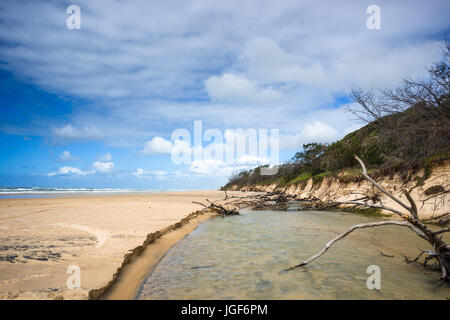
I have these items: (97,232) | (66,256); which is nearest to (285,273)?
(66,256)

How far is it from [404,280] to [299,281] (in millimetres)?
1709

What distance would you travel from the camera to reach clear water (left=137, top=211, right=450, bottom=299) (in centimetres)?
333

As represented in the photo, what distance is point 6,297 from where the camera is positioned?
2.63m

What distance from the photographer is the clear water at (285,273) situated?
333 cm

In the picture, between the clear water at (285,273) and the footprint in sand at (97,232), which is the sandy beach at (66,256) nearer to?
the footprint in sand at (97,232)

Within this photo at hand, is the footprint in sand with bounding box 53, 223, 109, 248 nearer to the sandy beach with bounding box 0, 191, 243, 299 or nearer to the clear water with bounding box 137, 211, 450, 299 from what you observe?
the sandy beach with bounding box 0, 191, 243, 299

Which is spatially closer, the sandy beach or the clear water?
the sandy beach

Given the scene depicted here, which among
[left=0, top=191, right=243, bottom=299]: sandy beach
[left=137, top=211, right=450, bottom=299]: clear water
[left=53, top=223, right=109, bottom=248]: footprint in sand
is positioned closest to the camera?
[left=0, top=191, right=243, bottom=299]: sandy beach

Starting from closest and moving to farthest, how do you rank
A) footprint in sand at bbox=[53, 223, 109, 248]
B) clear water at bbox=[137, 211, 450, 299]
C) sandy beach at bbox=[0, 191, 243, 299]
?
sandy beach at bbox=[0, 191, 243, 299]
clear water at bbox=[137, 211, 450, 299]
footprint in sand at bbox=[53, 223, 109, 248]

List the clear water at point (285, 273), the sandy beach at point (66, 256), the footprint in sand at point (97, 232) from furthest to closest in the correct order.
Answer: the footprint in sand at point (97, 232)
the clear water at point (285, 273)
the sandy beach at point (66, 256)

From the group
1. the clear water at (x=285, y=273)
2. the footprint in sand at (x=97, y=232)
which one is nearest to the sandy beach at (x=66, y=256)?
the footprint in sand at (x=97, y=232)

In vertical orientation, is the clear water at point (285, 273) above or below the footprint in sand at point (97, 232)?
below

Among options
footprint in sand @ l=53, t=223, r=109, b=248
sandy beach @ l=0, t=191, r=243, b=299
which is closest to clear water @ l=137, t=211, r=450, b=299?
sandy beach @ l=0, t=191, r=243, b=299

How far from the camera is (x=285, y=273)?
4.04 meters
